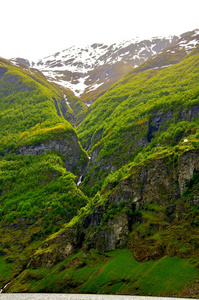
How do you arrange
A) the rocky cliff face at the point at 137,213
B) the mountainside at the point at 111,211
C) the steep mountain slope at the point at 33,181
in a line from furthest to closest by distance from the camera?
the steep mountain slope at the point at 33,181 < the rocky cliff face at the point at 137,213 < the mountainside at the point at 111,211

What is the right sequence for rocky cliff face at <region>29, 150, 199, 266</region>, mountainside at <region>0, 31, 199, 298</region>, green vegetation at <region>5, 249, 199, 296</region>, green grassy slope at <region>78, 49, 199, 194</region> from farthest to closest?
green grassy slope at <region>78, 49, 199, 194</region>, rocky cliff face at <region>29, 150, 199, 266</region>, mountainside at <region>0, 31, 199, 298</region>, green vegetation at <region>5, 249, 199, 296</region>

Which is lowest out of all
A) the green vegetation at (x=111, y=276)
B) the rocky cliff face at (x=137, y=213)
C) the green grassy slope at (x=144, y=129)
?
the green vegetation at (x=111, y=276)

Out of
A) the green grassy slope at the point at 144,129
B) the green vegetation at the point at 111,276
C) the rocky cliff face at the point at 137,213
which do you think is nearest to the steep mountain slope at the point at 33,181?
the green vegetation at the point at 111,276

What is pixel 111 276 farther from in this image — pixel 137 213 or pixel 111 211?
pixel 111 211

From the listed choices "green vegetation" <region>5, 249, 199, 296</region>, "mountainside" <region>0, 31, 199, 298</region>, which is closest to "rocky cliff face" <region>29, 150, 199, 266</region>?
"mountainside" <region>0, 31, 199, 298</region>

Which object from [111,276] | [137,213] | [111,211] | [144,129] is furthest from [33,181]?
[111,276]

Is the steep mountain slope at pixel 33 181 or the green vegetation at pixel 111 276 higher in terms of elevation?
the steep mountain slope at pixel 33 181

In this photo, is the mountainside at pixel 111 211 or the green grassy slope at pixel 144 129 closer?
the mountainside at pixel 111 211

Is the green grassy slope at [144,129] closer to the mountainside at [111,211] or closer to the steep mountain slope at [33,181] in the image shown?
the mountainside at [111,211]

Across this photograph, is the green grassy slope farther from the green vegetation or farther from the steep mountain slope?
the green vegetation

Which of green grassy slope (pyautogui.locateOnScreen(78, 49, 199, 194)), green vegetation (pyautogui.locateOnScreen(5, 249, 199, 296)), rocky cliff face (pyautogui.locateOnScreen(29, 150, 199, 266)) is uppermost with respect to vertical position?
green grassy slope (pyautogui.locateOnScreen(78, 49, 199, 194))
